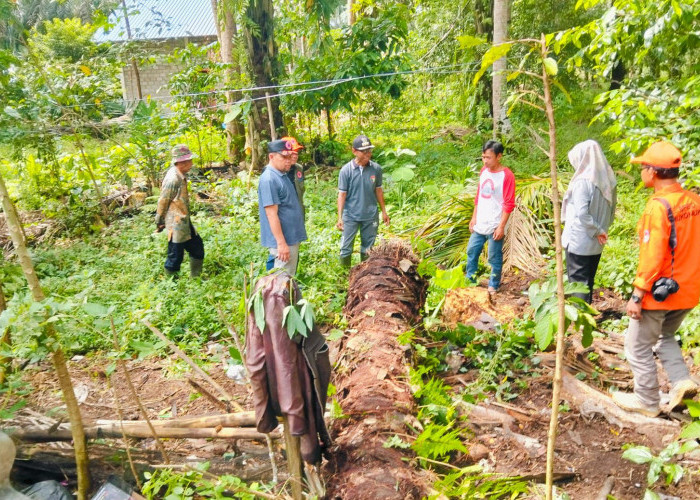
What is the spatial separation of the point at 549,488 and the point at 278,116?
902cm

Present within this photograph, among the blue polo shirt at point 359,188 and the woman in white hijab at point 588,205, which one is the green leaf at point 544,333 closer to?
the woman in white hijab at point 588,205

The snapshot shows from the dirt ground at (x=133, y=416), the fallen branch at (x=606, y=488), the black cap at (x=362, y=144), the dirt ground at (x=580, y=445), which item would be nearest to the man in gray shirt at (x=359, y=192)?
the black cap at (x=362, y=144)

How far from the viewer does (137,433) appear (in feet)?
10.3

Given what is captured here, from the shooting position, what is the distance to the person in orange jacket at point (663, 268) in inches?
133

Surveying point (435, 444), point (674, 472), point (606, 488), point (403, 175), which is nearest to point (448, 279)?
point (435, 444)

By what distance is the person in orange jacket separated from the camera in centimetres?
338

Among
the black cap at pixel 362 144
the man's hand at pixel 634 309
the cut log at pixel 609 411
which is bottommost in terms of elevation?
the cut log at pixel 609 411

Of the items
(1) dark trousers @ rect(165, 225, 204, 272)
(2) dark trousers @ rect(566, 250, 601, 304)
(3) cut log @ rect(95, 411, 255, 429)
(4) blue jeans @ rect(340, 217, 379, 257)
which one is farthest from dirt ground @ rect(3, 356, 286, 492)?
(2) dark trousers @ rect(566, 250, 601, 304)

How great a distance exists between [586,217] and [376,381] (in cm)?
226

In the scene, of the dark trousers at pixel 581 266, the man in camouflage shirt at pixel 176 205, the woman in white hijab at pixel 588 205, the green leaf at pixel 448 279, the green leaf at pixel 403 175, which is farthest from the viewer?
the green leaf at pixel 403 175

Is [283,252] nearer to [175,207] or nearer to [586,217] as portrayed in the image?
[175,207]

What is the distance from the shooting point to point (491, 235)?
5531 millimetres

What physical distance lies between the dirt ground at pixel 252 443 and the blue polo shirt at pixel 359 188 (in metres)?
2.29

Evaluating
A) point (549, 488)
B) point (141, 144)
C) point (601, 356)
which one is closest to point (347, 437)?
point (549, 488)
